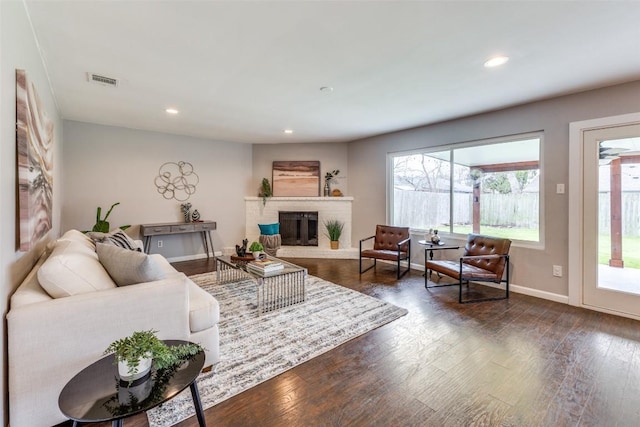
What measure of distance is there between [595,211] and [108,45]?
4927 mm

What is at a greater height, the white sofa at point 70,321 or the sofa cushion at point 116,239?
the sofa cushion at point 116,239

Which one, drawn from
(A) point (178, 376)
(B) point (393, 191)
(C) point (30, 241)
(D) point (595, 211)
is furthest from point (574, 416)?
(B) point (393, 191)

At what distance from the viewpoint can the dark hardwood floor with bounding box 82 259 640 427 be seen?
1604mm

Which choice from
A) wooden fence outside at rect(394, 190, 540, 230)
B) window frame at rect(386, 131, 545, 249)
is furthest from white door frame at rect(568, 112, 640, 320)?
wooden fence outside at rect(394, 190, 540, 230)

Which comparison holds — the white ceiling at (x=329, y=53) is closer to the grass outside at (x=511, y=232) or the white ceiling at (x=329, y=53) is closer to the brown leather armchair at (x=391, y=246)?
the grass outside at (x=511, y=232)

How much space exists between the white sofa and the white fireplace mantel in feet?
13.0

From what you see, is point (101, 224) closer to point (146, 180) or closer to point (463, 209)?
point (146, 180)

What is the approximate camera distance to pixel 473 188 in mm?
4188

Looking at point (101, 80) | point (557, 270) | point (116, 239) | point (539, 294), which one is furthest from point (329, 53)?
point (539, 294)

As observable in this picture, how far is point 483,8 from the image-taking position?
1781 mm

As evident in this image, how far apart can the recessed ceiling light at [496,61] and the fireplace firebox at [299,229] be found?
402cm

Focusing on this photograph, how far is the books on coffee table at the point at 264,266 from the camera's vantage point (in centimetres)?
304

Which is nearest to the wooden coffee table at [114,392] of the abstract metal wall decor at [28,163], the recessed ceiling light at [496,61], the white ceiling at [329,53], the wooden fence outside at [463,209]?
the abstract metal wall decor at [28,163]

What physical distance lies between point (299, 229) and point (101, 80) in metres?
4.00
